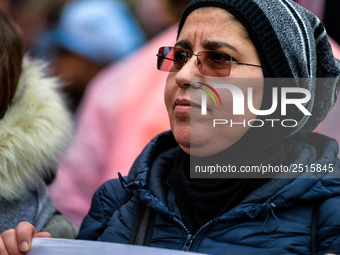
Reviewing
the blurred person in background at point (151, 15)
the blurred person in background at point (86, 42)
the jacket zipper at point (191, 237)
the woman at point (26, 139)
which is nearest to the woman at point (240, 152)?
the jacket zipper at point (191, 237)

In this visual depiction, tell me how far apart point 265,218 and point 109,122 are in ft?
6.15

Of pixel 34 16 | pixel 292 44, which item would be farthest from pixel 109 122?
pixel 34 16

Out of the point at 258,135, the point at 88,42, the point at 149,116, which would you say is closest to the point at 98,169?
the point at 149,116

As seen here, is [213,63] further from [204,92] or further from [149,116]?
[149,116]

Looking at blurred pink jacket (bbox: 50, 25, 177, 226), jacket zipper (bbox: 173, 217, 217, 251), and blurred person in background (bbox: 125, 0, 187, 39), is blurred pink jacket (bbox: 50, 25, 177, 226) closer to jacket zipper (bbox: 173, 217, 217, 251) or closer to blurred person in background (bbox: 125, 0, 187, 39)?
blurred person in background (bbox: 125, 0, 187, 39)

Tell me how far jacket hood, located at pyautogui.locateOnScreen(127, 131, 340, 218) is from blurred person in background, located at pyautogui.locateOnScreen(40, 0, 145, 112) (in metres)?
2.49

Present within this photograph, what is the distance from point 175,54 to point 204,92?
23 cm

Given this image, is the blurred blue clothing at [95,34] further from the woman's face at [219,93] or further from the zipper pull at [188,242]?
the zipper pull at [188,242]

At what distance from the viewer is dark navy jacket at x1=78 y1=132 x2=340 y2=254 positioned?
1.74 metres

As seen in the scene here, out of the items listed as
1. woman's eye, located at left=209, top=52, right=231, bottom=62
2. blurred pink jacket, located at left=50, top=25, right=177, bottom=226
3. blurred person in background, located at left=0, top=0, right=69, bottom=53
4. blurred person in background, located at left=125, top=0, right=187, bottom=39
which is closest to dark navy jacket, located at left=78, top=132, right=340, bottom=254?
woman's eye, located at left=209, top=52, right=231, bottom=62

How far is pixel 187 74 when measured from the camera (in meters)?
1.89

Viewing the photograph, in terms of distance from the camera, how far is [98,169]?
11.7 feet

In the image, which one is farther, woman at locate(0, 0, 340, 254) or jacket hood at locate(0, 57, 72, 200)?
jacket hood at locate(0, 57, 72, 200)

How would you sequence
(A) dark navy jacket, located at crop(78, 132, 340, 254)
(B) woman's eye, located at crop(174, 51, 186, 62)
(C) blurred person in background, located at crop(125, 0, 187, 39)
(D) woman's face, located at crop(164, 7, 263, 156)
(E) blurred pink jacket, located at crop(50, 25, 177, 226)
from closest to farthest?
(A) dark navy jacket, located at crop(78, 132, 340, 254) → (D) woman's face, located at crop(164, 7, 263, 156) → (B) woman's eye, located at crop(174, 51, 186, 62) → (E) blurred pink jacket, located at crop(50, 25, 177, 226) → (C) blurred person in background, located at crop(125, 0, 187, 39)
